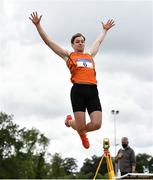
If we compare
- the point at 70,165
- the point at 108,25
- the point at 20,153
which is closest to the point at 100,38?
the point at 108,25

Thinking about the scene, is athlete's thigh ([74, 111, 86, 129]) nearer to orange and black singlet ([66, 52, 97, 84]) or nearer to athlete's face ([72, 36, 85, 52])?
orange and black singlet ([66, 52, 97, 84])

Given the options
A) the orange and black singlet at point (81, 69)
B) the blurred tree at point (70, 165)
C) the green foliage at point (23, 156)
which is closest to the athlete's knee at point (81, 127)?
the orange and black singlet at point (81, 69)

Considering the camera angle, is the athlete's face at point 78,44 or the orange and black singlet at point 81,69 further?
the athlete's face at point 78,44

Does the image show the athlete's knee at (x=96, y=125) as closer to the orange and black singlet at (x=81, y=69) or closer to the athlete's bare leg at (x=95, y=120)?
the athlete's bare leg at (x=95, y=120)

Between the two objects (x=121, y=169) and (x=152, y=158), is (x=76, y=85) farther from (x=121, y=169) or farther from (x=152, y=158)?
(x=152, y=158)

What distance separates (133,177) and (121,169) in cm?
377

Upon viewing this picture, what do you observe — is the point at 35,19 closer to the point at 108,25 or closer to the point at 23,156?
the point at 108,25

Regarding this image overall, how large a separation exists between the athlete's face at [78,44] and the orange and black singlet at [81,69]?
143 mm

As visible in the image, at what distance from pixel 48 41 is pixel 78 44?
0.54 meters

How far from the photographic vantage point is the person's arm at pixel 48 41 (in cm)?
1097

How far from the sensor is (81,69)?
10.9m

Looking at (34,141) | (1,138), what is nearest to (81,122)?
(1,138)

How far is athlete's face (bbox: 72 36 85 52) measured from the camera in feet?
36.3

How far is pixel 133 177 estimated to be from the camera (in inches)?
513
